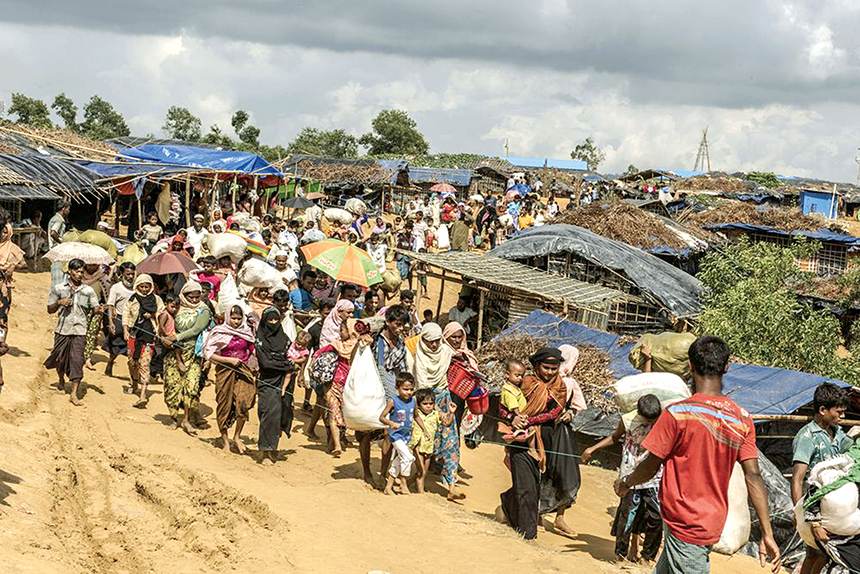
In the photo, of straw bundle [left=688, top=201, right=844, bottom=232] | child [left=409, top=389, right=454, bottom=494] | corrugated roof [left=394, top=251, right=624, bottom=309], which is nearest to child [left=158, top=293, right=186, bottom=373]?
child [left=409, top=389, right=454, bottom=494]

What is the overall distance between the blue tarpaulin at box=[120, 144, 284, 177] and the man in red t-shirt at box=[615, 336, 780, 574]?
1958cm

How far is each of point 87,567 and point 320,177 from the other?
117 ft

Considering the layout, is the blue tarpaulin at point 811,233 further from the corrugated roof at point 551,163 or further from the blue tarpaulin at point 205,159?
the corrugated roof at point 551,163

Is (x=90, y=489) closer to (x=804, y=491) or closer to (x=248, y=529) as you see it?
(x=248, y=529)

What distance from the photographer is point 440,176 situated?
45500 mm

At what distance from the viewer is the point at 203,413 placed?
10891mm

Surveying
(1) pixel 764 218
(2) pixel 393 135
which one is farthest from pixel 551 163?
(1) pixel 764 218

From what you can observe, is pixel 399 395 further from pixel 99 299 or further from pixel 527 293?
pixel 527 293

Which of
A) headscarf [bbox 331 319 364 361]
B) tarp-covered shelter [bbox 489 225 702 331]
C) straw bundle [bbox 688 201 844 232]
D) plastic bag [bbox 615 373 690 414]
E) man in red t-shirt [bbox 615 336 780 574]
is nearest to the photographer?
man in red t-shirt [bbox 615 336 780 574]

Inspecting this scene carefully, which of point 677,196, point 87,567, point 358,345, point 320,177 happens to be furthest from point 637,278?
point 320,177

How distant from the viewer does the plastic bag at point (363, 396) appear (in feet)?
27.5

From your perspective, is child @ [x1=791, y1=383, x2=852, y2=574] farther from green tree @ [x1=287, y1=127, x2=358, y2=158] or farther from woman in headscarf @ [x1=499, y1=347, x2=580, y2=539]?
green tree @ [x1=287, y1=127, x2=358, y2=158]

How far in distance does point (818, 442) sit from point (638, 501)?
1.45 meters

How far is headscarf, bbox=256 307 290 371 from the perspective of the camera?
879 centimetres
